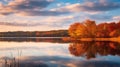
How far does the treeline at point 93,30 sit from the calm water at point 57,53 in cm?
13

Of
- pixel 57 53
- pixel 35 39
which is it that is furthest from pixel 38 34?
pixel 57 53

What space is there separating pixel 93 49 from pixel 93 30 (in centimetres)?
28

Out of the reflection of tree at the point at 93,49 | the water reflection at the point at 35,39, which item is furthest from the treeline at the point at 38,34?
the reflection of tree at the point at 93,49

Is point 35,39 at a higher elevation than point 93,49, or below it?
higher

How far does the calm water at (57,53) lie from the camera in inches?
150

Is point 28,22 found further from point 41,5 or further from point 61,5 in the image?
point 61,5

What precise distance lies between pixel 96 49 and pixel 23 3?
1288 millimetres

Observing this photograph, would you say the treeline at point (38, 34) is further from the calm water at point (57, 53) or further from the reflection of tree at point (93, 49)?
the reflection of tree at point (93, 49)

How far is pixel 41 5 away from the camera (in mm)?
3863

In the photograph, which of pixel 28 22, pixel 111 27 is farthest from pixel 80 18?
pixel 28 22

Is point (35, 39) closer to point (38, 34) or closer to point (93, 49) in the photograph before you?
point (38, 34)

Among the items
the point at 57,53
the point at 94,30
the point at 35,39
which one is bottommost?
the point at 57,53

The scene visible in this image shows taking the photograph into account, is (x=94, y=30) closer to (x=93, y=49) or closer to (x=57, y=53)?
(x=93, y=49)

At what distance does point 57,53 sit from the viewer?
3.86 metres
